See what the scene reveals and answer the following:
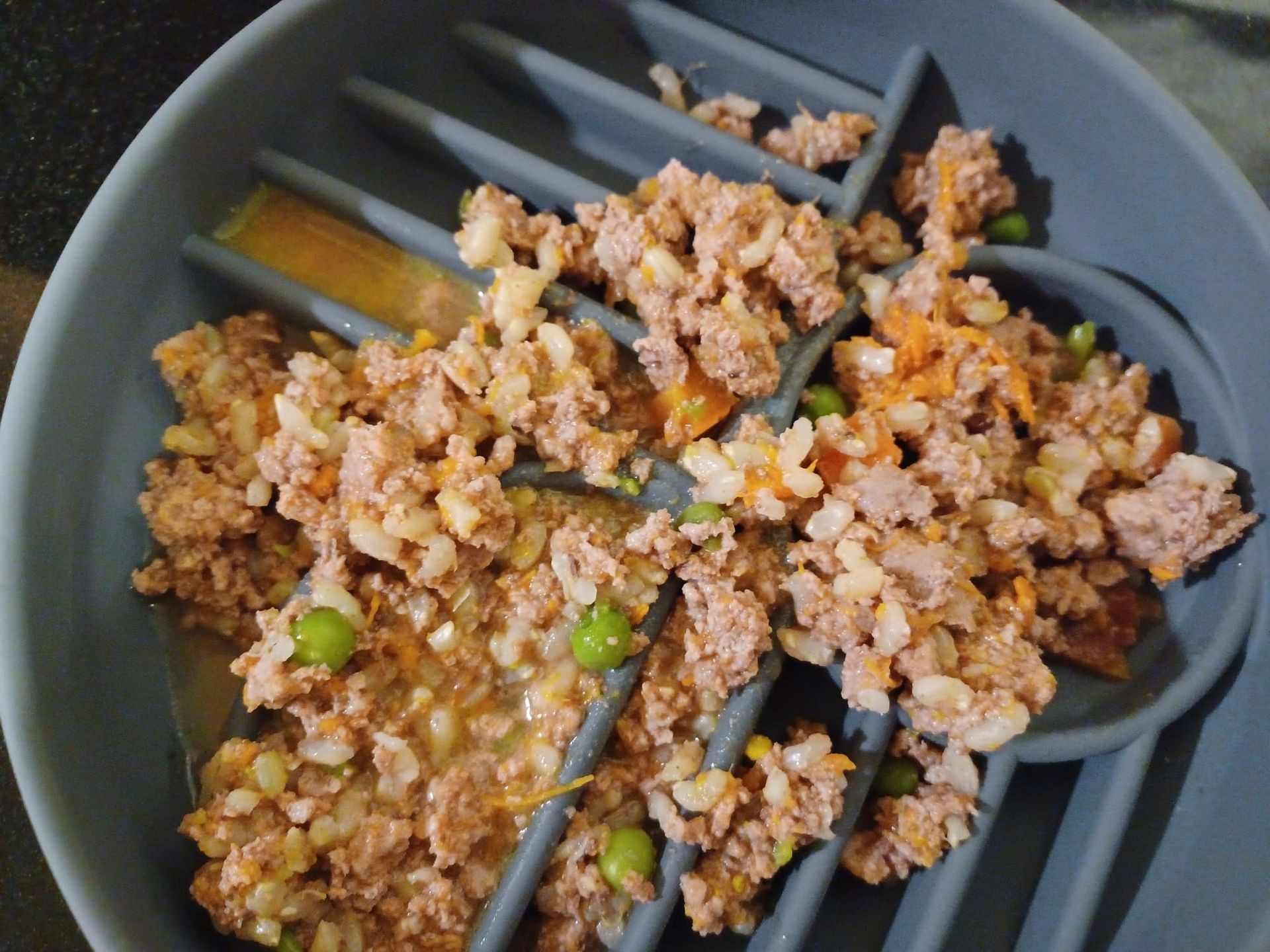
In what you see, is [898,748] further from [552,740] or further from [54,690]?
[54,690]

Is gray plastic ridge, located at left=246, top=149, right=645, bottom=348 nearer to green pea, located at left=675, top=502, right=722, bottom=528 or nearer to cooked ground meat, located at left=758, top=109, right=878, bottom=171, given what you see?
green pea, located at left=675, top=502, right=722, bottom=528

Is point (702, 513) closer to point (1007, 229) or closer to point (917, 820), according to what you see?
point (917, 820)

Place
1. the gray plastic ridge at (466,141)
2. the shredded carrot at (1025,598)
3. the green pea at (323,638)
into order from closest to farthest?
the green pea at (323,638) < the shredded carrot at (1025,598) < the gray plastic ridge at (466,141)

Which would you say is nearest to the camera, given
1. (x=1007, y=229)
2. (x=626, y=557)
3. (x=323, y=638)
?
(x=323, y=638)

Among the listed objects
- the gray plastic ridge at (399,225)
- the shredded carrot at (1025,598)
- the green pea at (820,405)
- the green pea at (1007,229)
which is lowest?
the shredded carrot at (1025,598)

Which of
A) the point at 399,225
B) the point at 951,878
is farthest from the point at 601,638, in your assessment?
the point at 399,225

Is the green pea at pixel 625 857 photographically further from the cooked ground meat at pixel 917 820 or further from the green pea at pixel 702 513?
the green pea at pixel 702 513

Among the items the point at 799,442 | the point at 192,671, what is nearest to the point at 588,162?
the point at 799,442

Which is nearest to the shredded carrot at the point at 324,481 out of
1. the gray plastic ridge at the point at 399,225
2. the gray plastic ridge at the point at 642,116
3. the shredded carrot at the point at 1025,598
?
the gray plastic ridge at the point at 399,225
